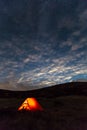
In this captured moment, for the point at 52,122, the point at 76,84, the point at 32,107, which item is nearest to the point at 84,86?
the point at 76,84

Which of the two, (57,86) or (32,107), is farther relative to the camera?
(57,86)

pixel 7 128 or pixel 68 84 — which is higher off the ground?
pixel 68 84

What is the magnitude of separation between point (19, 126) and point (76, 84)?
180ft

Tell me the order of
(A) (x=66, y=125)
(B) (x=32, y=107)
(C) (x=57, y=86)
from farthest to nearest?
1. (C) (x=57, y=86)
2. (B) (x=32, y=107)
3. (A) (x=66, y=125)

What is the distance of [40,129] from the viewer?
52.1 feet

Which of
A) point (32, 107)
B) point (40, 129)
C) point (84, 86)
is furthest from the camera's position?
point (84, 86)

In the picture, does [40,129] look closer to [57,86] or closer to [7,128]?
[7,128]

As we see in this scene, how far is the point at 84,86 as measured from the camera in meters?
65.8

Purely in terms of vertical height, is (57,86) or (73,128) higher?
(57,86)

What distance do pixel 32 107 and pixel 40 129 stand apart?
40.0 ft

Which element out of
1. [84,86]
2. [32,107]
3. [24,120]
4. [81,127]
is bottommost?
[81,127]

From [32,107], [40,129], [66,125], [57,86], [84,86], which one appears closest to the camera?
[40,129]

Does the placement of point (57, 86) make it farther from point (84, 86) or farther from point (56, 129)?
point (56, 129)

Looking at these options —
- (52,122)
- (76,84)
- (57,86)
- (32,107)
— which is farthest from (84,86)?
(52,122)
